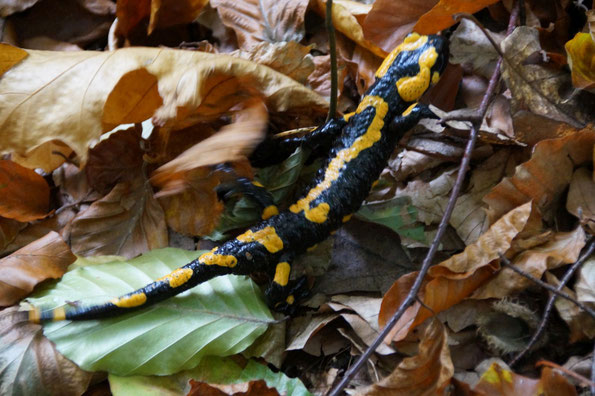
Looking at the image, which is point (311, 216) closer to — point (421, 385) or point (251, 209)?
point (251, 209)

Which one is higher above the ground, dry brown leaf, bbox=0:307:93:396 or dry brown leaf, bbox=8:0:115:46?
dry brown leaf, bbox=8:0:115:46

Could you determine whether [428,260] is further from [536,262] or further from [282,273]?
[282,273]

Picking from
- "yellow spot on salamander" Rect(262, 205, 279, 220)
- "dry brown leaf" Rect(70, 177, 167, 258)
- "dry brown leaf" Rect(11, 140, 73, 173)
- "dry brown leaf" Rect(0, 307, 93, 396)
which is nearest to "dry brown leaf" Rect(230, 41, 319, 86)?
"yellow spot on salamander" Rect(262, 205, 279, 220)

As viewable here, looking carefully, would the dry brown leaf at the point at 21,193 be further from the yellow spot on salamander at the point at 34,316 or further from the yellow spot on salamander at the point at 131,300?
the yellow spot on salamander at the point at 131,300

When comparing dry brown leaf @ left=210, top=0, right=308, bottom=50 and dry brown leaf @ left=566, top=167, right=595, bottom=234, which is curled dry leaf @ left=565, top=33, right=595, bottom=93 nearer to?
dry brown leaf @ left=566, top=167, right=595, bottom=234

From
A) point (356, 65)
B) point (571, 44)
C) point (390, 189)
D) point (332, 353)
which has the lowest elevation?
point (332, 353)

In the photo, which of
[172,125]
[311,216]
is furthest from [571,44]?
[172,125]

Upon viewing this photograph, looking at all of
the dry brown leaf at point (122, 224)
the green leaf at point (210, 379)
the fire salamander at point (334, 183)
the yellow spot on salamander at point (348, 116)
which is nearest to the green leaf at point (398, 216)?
the fire salamander at point (334, 183)
